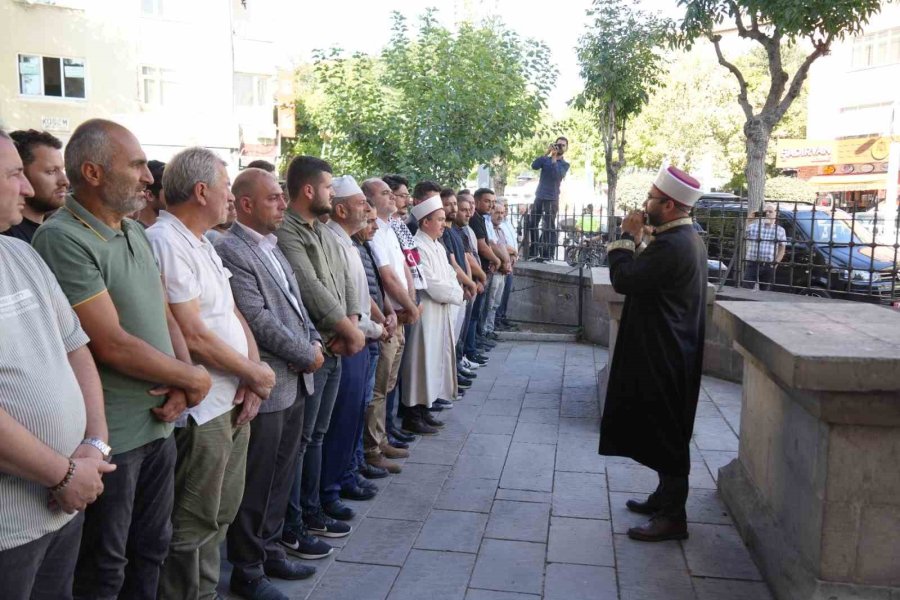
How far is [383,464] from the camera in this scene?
19.4 ft

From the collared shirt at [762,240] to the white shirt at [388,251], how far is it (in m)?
4.79

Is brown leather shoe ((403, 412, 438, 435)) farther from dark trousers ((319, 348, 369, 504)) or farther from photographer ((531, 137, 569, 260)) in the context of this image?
photographer ((531, 137, 569, 260))

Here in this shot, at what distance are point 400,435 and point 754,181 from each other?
27.1ft

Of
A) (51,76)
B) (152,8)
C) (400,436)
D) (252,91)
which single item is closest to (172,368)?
(400,436)

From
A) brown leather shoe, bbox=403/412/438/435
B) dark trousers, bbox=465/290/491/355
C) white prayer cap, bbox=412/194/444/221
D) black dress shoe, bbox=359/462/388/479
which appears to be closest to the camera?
black dress shoe, bbox=359/462/388/479

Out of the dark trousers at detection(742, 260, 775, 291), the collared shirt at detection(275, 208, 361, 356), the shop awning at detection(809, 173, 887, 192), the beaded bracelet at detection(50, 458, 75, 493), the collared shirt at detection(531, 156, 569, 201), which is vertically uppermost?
the shop awning at detection(809, 173, 887, 192)

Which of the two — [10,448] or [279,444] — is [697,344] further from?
[10,448]

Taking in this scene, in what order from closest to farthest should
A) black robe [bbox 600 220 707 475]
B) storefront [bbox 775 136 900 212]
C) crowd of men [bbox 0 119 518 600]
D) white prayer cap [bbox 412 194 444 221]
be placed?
crowd of men [bbox 0 119 518 600] < black robe [bbox 600 220 707 475] < white prayer cap [bbox 412 194 444 221] < storefront [bbox 775 136 900 212]

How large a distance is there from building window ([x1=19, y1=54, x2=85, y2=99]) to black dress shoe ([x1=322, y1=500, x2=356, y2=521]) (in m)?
26.4

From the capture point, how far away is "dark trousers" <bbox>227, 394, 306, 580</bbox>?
12.5 feet

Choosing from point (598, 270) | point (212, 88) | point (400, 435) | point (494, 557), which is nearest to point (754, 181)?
point (598, 270)

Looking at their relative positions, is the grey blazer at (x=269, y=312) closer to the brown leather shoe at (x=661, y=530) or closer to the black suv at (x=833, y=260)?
the brown leather shoe at (x=661, y=530)

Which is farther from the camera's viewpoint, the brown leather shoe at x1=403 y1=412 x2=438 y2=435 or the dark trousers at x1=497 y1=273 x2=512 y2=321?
the dark trousers at x1=497 y1=273 x2=512 y2=321

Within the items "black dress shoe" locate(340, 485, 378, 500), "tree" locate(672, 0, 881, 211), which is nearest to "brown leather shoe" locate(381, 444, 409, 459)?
"black dress shoe" locate(340, 485, 378, 500)
